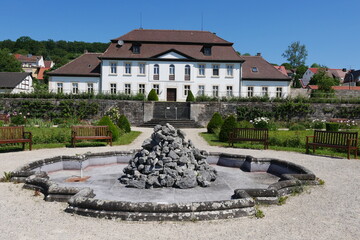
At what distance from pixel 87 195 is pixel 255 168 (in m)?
5.55

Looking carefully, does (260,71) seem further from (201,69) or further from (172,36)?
(172,36)

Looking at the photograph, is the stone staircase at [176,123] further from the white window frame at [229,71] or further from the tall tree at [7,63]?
the tall tree at [7,63]

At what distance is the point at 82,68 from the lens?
39.7m

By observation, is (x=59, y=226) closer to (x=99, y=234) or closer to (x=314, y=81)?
(x=99, y=234)

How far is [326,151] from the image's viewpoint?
13.9 m

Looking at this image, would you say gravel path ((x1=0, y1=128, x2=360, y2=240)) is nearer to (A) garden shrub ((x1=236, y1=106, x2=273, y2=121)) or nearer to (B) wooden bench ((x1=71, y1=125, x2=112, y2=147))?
(B) wooden bench ((x1=71, y1=125, x2=112, y2=147))

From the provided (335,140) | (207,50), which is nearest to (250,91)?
(207,50)

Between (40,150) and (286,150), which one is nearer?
(40,150)

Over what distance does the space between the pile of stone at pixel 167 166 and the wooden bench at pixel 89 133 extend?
23.9 feet

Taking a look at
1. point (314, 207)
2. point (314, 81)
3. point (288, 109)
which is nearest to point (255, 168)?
point (314, 207)

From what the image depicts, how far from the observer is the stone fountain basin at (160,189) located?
521cm

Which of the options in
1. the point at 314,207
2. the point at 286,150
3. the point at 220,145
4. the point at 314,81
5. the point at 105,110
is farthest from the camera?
the point at 314,81

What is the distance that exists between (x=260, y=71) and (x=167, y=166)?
35.0 m

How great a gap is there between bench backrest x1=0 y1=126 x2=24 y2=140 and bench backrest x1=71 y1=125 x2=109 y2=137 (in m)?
2.25
